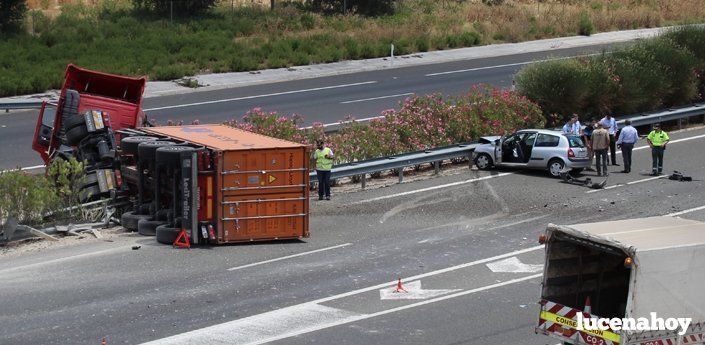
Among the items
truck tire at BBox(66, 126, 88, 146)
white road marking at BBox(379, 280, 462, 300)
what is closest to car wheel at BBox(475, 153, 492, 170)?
truck tire at BBox(66, 126, 88, 146)

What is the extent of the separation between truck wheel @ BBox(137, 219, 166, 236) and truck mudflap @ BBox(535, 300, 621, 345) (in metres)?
9.35

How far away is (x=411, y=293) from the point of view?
1691cm

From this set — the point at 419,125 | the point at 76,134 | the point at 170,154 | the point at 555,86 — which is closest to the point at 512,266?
the point at 170,154

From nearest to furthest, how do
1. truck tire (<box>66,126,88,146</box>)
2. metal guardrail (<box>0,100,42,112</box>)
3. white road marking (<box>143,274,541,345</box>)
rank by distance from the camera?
1. white road marking (<box>143,274,541,345</box>)
2. truck tire (<box>66,126,88,146</box>)
3. metal guardrail (<box>0,100,42,112</box>)

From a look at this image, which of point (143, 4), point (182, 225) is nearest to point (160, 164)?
point (182, 225)

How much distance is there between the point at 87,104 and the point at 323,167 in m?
5.32

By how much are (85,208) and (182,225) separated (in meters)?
2.84

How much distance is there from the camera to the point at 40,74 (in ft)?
126

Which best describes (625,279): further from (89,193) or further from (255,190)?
(89,193)

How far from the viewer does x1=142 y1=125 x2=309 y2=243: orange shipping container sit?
19797mm

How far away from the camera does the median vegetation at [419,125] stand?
87.0 ft

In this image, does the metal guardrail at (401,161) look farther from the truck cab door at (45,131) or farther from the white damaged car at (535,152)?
the truck cab door at (45,131)

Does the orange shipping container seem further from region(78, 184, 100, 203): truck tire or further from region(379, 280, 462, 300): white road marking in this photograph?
region(379, 280, 462, 300): white road marking

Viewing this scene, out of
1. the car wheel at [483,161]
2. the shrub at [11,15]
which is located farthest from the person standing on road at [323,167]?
the shrub at [11,15]
